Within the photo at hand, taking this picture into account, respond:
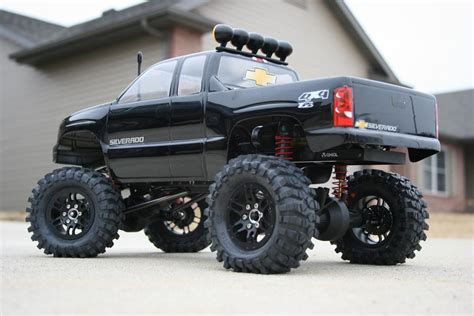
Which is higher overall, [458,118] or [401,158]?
[458,118]

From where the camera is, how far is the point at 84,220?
23.7 ft

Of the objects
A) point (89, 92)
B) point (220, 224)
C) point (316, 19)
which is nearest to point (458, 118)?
point (316, 19)

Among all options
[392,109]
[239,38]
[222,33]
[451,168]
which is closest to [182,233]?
[239,38]

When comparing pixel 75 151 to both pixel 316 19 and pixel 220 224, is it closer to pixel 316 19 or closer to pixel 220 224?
pixel 220 224

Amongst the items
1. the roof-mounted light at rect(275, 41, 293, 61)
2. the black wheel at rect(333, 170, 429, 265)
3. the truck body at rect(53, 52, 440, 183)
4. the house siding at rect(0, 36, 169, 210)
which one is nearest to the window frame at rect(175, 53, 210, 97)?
the truck body at rect(53, 52, 440, 183)

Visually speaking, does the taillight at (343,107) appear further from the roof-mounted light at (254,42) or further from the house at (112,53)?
the house at (112,53)

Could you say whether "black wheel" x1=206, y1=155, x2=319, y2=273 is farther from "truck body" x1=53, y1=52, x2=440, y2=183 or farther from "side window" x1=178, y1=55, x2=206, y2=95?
"side window" x1=178, y1=55, x2=206, y2=95

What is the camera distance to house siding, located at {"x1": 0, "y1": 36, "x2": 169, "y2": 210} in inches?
687

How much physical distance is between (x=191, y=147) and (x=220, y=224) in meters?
Answer: 1.02

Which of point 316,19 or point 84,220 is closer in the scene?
point 84,220

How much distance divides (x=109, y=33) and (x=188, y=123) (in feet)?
35.6

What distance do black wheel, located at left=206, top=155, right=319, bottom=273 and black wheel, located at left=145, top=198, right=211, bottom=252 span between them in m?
2.47

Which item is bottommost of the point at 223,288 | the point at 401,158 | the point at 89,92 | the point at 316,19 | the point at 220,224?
the point at 223,288

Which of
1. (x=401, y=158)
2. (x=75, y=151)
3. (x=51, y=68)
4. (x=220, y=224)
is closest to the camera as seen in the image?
(x=220, y=224)
